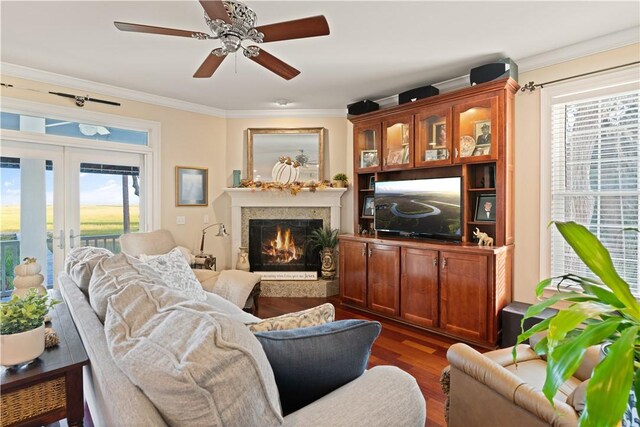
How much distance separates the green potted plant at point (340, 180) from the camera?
Result: 14.7 ft

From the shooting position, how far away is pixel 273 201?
463cm

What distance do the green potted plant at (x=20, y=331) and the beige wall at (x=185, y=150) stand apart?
121 inches

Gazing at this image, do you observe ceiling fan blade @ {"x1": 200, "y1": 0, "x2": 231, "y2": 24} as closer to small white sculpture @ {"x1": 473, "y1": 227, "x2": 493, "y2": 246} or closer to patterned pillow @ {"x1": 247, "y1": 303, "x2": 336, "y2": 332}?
patterned pillow @ {"x1": 247, "y1": 303, "x2": 336, "y2": 332}

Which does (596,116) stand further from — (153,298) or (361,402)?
(153,298)

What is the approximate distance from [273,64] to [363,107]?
190 cm

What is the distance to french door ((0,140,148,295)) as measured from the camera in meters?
3.23

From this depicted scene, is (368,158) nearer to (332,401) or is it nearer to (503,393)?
(503,393)

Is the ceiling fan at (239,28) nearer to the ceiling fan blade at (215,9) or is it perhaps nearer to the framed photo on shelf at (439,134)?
the ceiling fan blade at (215,9)

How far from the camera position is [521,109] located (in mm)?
3059

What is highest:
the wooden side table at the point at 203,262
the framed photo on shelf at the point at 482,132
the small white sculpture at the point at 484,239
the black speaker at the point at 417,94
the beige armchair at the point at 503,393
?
the black speaker at the point at 417,94

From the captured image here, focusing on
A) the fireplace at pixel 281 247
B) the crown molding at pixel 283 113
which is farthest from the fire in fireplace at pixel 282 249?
the crown molding at pixel 283 113

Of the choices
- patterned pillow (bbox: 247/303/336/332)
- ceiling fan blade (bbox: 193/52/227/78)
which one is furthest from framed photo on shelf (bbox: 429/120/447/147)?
patterned pillow (bbox: 247/303/336/332)

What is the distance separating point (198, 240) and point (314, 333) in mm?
3854

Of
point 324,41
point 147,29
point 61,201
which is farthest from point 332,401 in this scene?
point 61,201
